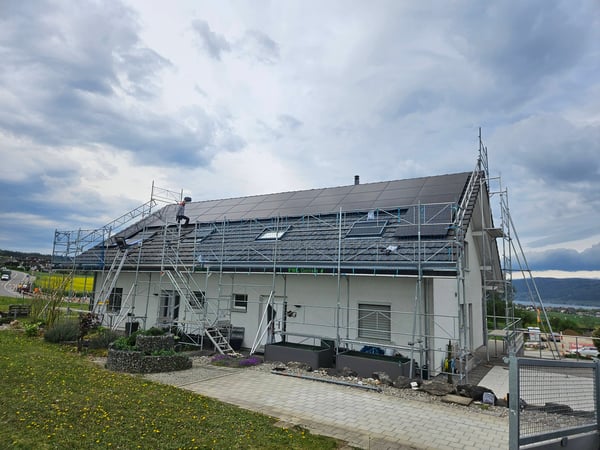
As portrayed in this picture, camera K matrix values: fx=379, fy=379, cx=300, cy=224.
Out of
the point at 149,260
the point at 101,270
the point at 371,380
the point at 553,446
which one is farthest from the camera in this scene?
the point at 101,270

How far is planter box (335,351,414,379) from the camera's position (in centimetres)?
1004

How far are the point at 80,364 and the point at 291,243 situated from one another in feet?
25.1

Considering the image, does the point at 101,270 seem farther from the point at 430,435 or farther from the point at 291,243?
the point at 430,435

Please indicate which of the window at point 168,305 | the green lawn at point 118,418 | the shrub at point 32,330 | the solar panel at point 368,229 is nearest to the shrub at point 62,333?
the shrub at point 32,330

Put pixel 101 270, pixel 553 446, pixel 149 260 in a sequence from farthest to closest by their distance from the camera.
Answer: pixel 101 270 < pixel 149 260 < pixel 553 446

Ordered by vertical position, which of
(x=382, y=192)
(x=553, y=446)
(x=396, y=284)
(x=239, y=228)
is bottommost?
(x=553, y=446)

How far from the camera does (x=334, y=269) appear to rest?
12.2 meters

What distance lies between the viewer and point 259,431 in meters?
6.20

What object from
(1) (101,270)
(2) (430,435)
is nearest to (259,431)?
(2) (430,435)

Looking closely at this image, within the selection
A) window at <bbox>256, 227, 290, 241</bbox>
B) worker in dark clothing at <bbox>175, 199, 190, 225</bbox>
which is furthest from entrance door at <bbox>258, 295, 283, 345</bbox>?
worker in dark clothing at <bbox>175, 199, 190, 225</bbox>

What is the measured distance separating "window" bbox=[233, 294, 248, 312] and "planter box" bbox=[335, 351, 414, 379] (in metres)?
5.08

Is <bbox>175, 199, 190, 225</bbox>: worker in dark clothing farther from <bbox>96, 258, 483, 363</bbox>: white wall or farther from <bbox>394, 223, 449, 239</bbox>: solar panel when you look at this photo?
<bbox>394, 223, 449, 239</bbox>: solar panel

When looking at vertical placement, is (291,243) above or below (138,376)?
above

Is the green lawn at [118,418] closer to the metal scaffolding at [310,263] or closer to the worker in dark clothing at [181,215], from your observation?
the metal scaffolding at [310,263]
